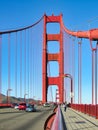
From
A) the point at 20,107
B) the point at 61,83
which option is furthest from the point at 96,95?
the point at 61,83

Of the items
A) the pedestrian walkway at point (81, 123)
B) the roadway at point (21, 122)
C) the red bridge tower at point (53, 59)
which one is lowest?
the roadway at point (21, 122)

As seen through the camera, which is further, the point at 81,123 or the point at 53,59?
the point at 53,59

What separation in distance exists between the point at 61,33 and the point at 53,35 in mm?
2407

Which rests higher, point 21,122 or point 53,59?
point 53,59

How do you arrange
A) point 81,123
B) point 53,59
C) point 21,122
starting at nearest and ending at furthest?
point 81,123, point 21,122, point 53,59

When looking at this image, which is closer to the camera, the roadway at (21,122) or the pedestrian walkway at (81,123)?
the pedestrian walkway at (81,123)

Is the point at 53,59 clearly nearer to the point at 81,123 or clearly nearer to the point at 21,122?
the point at 21,122

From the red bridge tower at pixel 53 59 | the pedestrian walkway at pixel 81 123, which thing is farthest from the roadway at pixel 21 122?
the red bridge tower at pixel 53 59

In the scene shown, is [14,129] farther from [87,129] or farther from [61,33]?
[61,33]

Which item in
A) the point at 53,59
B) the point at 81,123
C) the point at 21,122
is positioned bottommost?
the point at 21,122

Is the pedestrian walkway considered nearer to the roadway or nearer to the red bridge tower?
the roadway

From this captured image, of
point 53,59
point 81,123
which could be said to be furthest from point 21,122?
point 53,59

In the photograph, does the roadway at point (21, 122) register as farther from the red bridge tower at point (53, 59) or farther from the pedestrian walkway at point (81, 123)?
the red bridge tower at point (53, 59)

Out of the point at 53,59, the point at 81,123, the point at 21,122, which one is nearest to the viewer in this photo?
the point at 81,123
